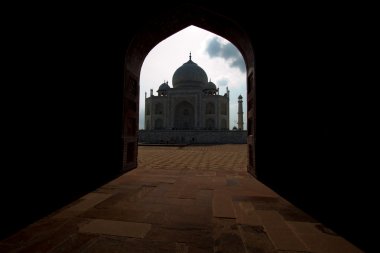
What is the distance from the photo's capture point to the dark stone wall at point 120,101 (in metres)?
3.05

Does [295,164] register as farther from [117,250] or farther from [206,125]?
[206,125]

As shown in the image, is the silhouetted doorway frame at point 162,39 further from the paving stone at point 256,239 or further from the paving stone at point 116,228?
the paving stone at point 116,228

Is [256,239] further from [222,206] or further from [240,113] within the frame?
[240,113]

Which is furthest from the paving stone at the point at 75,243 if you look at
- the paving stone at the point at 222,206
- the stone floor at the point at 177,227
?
the paving stone at the point at 222,206

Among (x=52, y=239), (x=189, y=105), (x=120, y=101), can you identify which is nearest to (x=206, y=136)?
(x=189, y=105)

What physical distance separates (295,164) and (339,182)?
0.66 meters

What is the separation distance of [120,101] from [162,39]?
2.08 m

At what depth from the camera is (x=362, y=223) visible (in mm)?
2025

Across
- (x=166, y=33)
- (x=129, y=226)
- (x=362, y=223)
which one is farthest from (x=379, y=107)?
(x=166, y=33)

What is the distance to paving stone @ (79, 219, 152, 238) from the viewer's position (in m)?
1.71

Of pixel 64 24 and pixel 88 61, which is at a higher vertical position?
pixel 64 24

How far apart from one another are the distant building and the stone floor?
34997 mm

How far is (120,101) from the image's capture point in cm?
437

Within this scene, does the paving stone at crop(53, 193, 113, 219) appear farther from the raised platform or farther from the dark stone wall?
the raised platform
